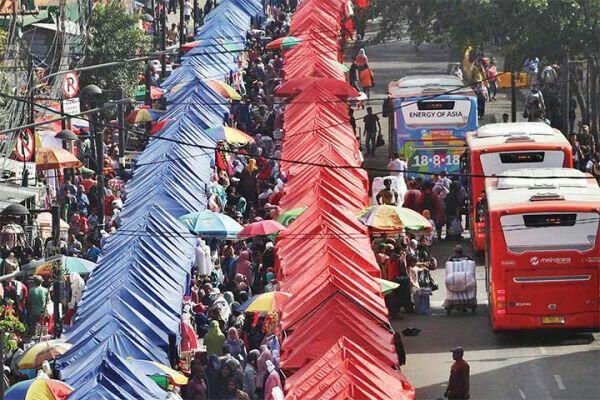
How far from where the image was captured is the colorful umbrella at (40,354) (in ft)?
98.3

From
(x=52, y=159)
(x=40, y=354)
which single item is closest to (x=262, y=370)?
(x=40, y=354)

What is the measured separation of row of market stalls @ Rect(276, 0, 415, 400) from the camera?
2767 centimetres

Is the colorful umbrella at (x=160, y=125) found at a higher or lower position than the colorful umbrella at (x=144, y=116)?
higher

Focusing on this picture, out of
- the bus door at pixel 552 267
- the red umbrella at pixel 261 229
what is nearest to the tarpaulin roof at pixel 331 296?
the bus door at pixel 552 267

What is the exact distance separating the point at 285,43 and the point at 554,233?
25632mm

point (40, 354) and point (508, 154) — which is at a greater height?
point (40, 354)

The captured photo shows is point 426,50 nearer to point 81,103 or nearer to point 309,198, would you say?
point 81,103

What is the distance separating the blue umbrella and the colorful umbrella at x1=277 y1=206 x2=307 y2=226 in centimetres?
83

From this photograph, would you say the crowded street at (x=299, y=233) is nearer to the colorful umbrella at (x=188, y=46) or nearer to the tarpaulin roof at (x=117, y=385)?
the tarpaulin roof at (x=117, y=385)

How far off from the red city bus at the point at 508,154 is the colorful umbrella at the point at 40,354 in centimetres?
1131

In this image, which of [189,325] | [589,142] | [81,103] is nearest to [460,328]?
[189,325]

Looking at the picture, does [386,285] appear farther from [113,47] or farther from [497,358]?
[113,47]

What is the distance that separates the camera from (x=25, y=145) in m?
43.2

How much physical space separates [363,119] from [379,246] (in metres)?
16.1
